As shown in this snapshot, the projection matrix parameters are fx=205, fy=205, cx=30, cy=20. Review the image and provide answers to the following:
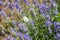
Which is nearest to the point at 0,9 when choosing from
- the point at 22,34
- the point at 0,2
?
the point at 0,2

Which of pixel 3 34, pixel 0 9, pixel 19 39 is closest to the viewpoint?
pixel 19 39

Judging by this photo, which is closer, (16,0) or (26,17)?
(26,17)

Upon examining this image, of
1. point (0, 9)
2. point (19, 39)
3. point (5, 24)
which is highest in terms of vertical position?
point (0, 9)

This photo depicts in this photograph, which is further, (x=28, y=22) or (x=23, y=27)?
(x=28, y=22)

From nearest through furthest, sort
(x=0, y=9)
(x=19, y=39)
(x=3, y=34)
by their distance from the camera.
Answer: (x=19, y=39) → (x=3, y=34) → (x=0, y=9)

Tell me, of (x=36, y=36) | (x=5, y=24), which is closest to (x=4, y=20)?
(x=5, y=24)

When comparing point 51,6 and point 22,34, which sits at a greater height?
point 51,6

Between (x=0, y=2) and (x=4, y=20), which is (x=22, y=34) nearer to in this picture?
(x=4, y=20)
